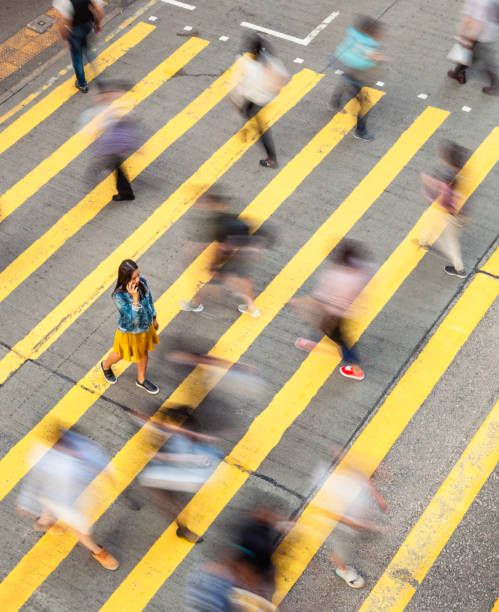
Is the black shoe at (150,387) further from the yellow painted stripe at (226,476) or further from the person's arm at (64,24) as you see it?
the person's arm at (64,24)

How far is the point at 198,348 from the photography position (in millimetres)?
8734

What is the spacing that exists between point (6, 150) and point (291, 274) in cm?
507

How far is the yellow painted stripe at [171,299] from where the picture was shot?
7.86m

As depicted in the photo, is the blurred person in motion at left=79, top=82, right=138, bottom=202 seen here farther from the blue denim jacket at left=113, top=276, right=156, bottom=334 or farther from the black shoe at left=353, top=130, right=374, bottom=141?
the black shoe at left=353, top=130, right=374, bottom=141

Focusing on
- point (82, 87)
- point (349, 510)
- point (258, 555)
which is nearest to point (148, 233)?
point (82, 87)

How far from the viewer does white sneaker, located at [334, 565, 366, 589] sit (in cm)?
679

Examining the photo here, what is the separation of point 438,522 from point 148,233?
17.3 feet

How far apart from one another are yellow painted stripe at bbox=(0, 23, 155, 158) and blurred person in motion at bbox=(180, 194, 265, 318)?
4.33 meters

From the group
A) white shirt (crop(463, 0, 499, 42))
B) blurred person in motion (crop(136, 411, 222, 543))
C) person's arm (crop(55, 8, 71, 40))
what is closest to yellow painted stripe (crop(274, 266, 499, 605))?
blurred person in motion (crop(136, 411, 222, 543))

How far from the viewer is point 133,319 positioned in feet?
24.4

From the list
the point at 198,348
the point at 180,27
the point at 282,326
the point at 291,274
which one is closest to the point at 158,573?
the point at 198,348

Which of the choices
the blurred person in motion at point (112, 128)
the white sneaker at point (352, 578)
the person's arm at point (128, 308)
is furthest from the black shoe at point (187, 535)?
the blurred person in motion at point (112, 128)

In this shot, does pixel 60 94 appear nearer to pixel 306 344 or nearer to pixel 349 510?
pixel 306 344

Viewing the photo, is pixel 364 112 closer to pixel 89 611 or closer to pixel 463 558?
pixel 463 558
